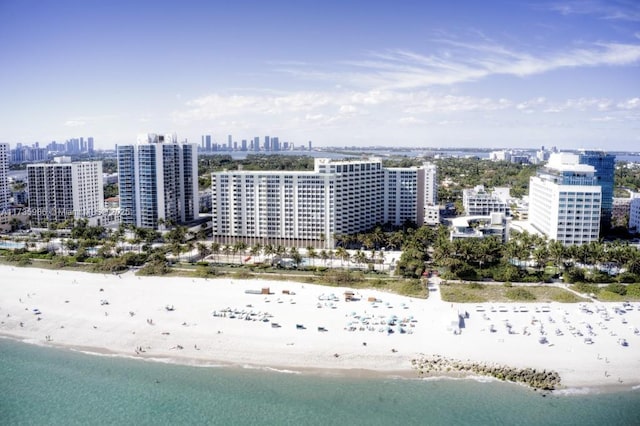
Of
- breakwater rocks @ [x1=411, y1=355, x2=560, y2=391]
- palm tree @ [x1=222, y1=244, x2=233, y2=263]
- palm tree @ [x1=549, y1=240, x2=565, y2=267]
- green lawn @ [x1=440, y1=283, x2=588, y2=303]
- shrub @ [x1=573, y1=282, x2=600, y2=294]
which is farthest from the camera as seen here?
palm tree @ [x1=222, y1=244, x2=233, y2=263]

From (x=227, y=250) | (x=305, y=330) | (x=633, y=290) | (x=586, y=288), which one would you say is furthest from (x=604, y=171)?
(x=305, y=330)

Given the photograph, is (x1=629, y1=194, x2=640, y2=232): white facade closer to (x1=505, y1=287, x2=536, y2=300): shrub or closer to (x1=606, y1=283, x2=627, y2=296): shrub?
(x1=606, y1=283, x2=627, y2=296): shrub

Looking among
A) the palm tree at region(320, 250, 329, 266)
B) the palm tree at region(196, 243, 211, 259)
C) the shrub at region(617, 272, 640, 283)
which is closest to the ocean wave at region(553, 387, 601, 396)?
the shrub at region(617, 272, 640, 283)

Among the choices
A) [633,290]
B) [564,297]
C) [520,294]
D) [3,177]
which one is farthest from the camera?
[3,177]

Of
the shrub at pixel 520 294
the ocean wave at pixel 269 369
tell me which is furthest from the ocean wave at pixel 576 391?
the ocean wave at pixel 269 369

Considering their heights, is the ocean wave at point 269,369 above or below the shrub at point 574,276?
below

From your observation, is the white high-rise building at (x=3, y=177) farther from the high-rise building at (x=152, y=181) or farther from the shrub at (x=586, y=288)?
the shrub at (x=586, y=288)

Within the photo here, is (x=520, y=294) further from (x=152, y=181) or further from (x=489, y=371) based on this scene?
(x=152, y=181)
